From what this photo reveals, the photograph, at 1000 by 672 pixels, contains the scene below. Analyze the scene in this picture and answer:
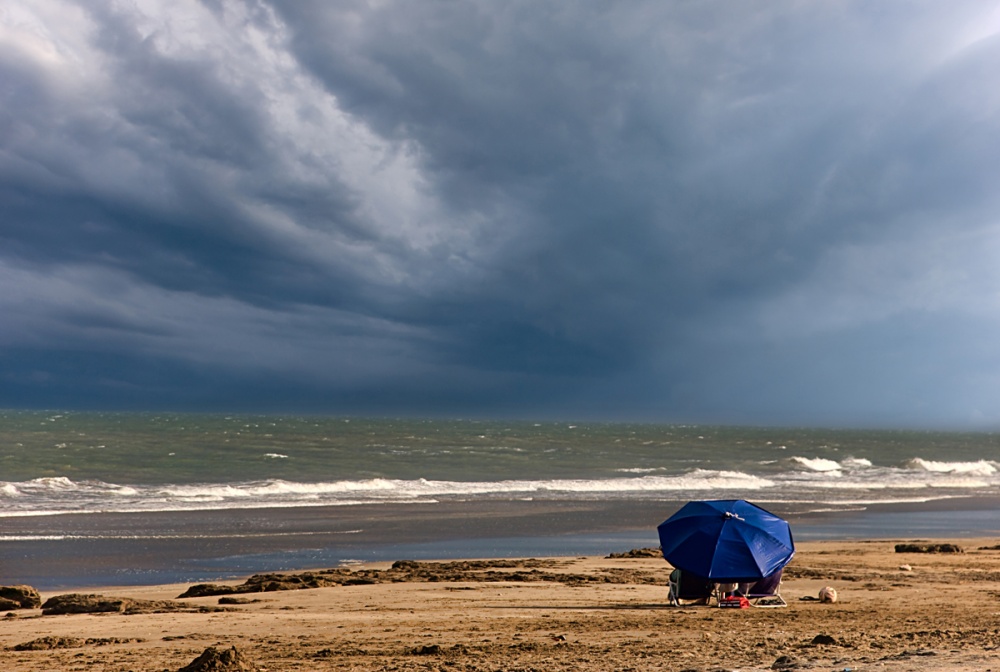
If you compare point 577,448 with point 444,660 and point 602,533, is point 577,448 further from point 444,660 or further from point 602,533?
point 444,660

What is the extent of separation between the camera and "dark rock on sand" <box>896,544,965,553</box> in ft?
68.3

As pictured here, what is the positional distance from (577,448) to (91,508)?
162ft

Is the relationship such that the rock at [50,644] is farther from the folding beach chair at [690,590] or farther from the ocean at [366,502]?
the folding beach chair at [690,590]

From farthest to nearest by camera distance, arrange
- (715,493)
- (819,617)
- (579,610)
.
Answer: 1. (715,493)
2. (579,610)
3. (819,617)

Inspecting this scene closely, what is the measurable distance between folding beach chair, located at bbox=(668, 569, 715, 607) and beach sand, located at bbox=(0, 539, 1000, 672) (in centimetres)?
33

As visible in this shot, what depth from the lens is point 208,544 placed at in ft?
70.4

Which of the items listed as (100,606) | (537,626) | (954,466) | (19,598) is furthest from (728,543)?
(954,466)

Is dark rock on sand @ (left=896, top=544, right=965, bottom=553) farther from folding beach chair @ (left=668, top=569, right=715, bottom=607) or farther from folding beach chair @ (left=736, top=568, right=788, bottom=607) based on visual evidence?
folding beach chair @ (left=668, top=569, right=715, bottom=607)

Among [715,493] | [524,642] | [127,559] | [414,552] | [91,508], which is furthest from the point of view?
[715,493]

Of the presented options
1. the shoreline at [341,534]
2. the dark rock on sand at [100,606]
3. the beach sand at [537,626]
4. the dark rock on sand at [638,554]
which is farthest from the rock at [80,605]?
the dark rock on sand at [638,554]

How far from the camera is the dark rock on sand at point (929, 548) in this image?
20812 millimetres

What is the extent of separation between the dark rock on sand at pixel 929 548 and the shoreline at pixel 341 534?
318 cm

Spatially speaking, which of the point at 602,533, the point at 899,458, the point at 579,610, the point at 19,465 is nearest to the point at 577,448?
the point at 899,458

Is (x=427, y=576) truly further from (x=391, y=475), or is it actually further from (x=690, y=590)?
(x=391, y=475)
